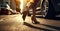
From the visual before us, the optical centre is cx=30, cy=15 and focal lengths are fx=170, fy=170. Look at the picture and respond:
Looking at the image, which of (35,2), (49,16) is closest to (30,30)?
(35,2)

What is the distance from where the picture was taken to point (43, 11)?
6598 mm

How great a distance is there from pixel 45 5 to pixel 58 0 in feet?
2.45

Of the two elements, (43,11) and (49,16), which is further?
(43,11)

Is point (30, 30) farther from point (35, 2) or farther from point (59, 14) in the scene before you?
point (59, 14)

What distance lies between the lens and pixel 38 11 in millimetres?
7062

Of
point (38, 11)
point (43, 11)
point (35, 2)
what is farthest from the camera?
point (38, 11)

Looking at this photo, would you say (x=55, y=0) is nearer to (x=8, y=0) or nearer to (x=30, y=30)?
(x=30, y=30)

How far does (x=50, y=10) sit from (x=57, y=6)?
29cm

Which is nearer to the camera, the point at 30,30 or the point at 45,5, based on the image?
the point at 30,30

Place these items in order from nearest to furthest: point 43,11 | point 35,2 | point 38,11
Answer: point 35,2 < point 43,11 < point 38,11

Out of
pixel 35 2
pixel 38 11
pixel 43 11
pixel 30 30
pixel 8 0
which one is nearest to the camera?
pixel 30 30

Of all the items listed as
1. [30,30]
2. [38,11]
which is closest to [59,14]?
[38,11]

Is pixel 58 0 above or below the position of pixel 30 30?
above

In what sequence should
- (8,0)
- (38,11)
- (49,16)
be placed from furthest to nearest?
(8,0), (38,11), (49,16)
